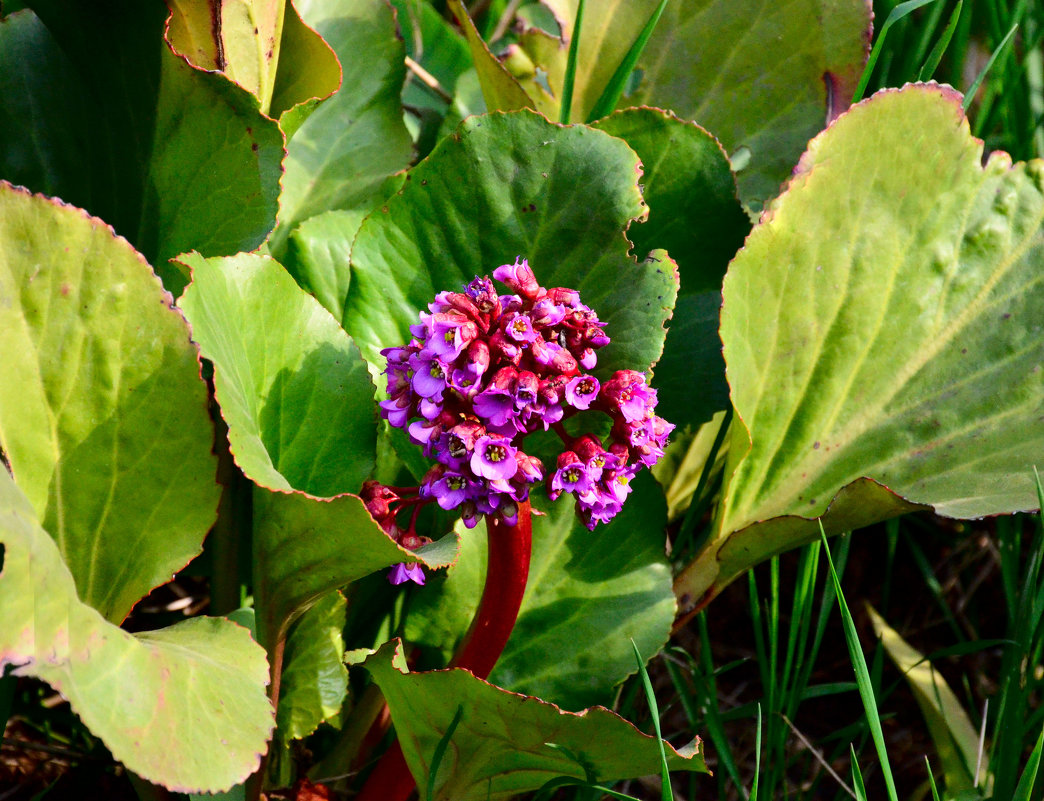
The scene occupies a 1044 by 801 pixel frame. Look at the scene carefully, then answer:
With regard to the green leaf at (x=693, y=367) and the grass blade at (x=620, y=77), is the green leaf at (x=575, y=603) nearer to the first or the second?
the green leaf at (x=693, y=367)

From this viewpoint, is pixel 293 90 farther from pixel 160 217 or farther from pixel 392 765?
pixel 392 765

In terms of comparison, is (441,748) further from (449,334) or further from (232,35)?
(232,35)

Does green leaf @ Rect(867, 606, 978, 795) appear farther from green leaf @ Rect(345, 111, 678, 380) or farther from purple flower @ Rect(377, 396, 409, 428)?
purple flower @ Rect(377, 396, 409, 428)

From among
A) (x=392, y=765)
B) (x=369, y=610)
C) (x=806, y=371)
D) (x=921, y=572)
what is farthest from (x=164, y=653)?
(x=921, y=572)

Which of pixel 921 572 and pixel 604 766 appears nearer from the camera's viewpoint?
pixel 604 766

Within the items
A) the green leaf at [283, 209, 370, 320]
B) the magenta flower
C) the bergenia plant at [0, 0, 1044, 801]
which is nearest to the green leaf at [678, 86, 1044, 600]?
the bergenia plant at [0, 0, 1044, 801]

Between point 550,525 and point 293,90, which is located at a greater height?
point 293,90
